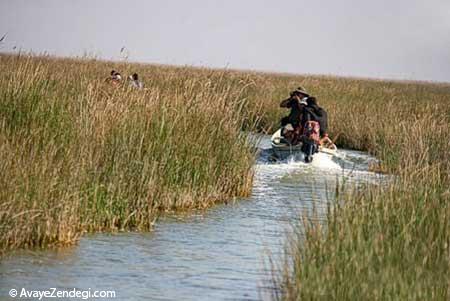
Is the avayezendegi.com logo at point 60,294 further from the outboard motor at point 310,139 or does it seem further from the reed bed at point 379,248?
the outboard motor at point 310,139

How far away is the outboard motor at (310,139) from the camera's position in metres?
19.0

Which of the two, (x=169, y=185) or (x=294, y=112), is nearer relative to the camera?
(x=169, y=185)

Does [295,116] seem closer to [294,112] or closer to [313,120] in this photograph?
[294,112]

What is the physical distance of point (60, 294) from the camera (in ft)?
27.3

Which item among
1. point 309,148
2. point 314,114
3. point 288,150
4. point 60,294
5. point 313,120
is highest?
point 314,114

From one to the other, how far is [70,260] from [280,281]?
2.37m

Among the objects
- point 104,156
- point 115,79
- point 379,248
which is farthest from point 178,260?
point 115,79

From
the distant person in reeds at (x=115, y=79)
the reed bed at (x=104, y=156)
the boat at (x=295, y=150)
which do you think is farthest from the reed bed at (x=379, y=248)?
the boat at (x=295, y=150)

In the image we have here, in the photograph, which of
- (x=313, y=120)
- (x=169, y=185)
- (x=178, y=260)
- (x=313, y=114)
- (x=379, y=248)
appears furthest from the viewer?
(x=313, y=120)

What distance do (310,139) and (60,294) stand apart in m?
11.3

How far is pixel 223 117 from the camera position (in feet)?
45.3

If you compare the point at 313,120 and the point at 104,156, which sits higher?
the point at 313,120

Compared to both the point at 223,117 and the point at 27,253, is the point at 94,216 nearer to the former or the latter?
the point at 27,253

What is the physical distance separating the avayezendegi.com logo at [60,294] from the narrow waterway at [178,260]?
0.08m
